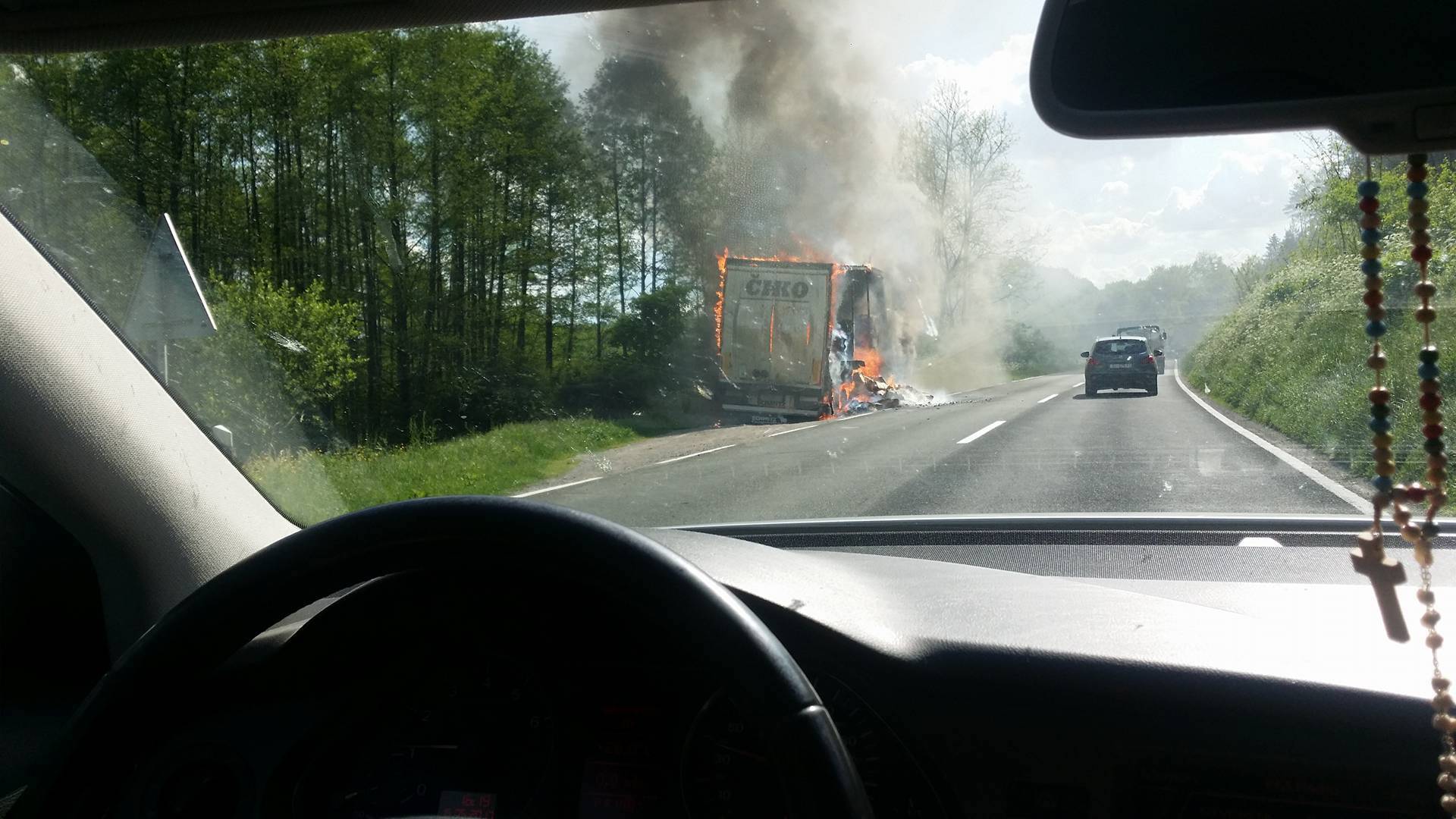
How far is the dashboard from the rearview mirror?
95cm

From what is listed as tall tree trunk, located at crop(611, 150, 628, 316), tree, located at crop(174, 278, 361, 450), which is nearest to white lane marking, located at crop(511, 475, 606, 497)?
tall tree trunk, located at crop(611, 150, 628, 316)

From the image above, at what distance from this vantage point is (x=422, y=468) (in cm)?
398

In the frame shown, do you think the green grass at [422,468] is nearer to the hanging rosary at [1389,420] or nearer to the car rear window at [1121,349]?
the hanging rosary at [1389,420]

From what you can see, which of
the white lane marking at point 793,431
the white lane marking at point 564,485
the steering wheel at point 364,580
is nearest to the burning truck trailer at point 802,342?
the white lane marking at point 793,431

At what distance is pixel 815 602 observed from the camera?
2.01m

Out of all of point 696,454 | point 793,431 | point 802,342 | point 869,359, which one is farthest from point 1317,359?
point 793,431

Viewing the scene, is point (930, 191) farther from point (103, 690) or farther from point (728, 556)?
point (103, 690)

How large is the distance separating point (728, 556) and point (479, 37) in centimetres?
208

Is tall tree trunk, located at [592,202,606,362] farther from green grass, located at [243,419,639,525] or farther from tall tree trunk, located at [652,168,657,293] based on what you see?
green grass, located at [243,419,639,525]

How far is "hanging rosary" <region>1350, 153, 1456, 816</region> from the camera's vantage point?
4.41 feet

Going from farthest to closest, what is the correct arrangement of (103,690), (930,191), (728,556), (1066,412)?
(1066,412), (930,191), (728,556), (103,690)

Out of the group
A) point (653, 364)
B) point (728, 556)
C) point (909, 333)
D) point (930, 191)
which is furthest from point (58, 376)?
point (909, 333)

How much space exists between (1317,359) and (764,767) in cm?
294

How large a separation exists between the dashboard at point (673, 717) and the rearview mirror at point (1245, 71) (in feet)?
3.10
